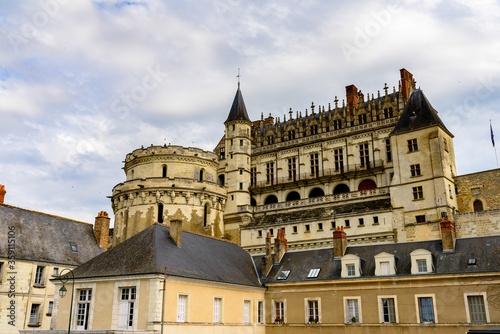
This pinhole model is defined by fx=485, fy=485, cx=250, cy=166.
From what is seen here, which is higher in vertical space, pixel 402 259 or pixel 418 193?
pixel 418 193

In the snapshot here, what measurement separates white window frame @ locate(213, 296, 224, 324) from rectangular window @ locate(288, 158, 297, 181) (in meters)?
24.8

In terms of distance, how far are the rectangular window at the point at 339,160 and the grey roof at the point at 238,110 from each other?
956 centimetres

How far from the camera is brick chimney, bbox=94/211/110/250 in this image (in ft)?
101

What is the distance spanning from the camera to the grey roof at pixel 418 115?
34.9m

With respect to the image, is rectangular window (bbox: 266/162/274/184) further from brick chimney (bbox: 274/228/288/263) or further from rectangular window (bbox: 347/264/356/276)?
rectangular window (bbox: 347/264/356/276)

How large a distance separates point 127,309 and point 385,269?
11292 millimetres

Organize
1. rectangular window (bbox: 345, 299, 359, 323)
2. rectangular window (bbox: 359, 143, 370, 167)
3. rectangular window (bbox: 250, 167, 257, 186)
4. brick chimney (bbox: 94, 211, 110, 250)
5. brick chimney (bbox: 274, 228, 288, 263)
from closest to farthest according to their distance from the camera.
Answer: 1. rectangular window (bbox: 345, 299, 359, 323)
2. brick chimney (bbox: 274, 228, 288, 263)
3. brick chimney (bbox: 94, 211, 110, 250)
4. rectangular window (bbox: 359, 143, 370, 167)
5. rectangular window (bbox: 250, 167, 257, 186)

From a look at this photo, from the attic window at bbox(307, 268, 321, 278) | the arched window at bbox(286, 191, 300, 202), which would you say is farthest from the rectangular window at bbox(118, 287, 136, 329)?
the arched window at bbox(286, 191, 300, 202)

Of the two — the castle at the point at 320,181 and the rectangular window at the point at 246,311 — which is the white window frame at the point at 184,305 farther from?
the castle at the point at 320,181

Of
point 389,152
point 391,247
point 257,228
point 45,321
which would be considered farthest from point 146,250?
point 389,152

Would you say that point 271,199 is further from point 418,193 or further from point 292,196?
point 418,193

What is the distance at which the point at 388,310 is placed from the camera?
69.1ft

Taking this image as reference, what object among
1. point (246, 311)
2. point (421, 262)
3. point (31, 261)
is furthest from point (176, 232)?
point (421, 262)

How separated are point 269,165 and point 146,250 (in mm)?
→ 27714
